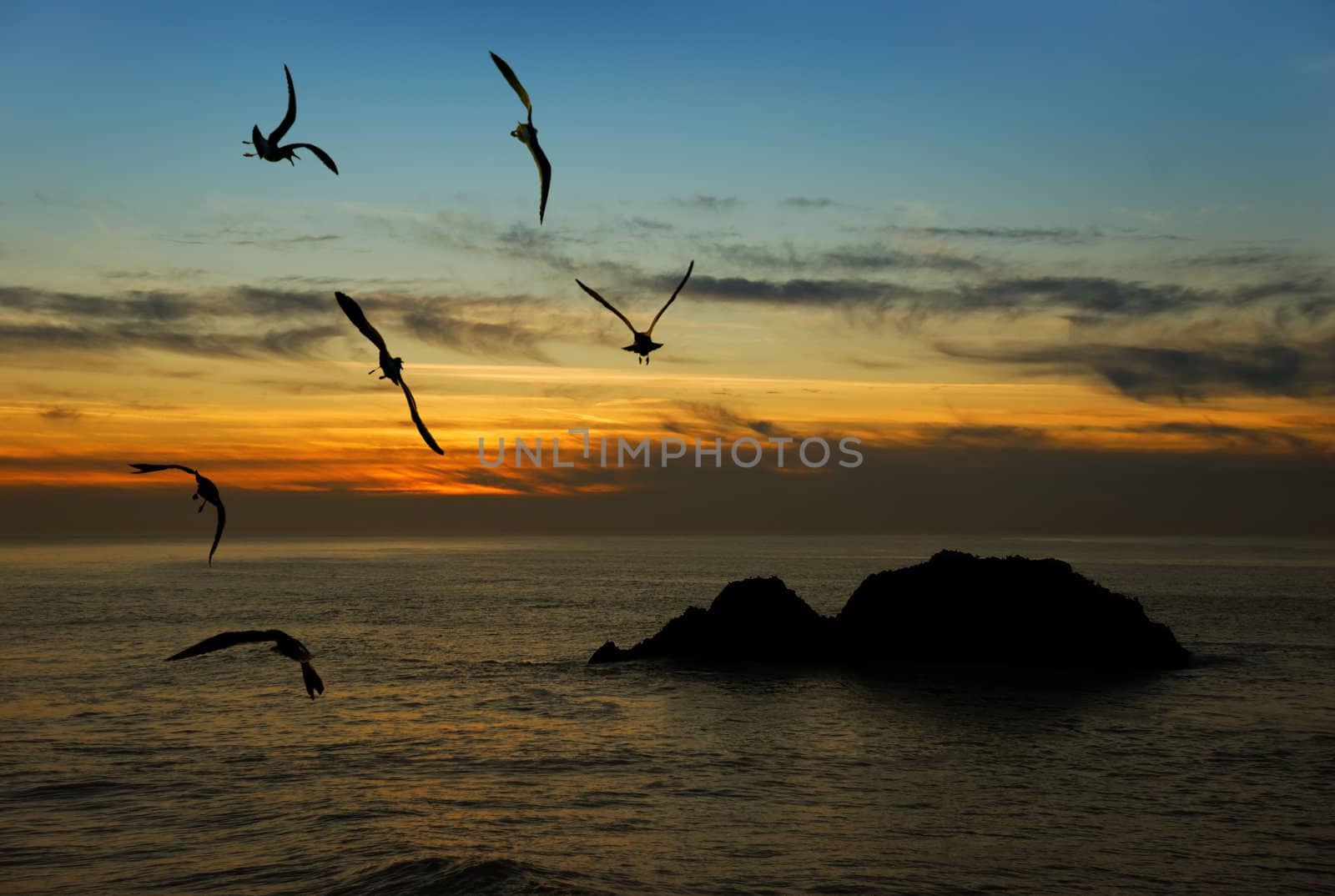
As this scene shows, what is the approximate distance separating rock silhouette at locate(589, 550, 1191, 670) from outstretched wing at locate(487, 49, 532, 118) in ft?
137

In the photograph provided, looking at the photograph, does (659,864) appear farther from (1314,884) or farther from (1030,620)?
(1030,620)

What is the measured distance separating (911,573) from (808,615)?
17.5 ft

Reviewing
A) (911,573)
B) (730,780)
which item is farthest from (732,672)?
(730,780)

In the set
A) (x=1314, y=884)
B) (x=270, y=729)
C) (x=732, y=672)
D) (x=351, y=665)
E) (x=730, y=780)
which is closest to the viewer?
(x=1314, y=884)

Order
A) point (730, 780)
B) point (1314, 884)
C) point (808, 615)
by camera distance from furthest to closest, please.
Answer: point (808, 615), point (730, 780), point (1314, 884)

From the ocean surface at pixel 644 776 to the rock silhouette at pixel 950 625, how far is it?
1.67m

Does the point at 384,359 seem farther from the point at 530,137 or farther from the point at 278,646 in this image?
the point at 278,646

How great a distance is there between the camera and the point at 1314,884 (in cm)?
2159

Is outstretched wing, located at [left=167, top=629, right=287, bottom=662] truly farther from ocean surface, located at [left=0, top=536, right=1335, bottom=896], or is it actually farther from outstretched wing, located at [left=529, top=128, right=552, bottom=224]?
ocean surface, located at [left=0, top=536, right=1335, bottom=896]

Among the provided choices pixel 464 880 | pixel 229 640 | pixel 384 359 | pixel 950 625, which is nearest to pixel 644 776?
pixel 464 880

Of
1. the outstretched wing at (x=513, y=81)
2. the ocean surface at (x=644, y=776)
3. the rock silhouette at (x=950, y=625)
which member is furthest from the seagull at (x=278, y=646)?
the rock silhouette at (x=950, y=625)

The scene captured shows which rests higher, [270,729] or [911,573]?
[911,573]

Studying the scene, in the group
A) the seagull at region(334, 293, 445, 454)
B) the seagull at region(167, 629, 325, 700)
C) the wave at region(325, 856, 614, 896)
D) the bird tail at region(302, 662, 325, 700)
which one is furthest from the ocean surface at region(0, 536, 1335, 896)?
the seagull at region(334, 293, 445, 454)

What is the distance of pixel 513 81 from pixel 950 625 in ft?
145
